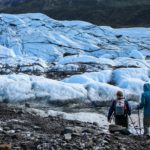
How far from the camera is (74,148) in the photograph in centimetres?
992

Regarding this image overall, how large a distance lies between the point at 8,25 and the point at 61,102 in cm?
3414

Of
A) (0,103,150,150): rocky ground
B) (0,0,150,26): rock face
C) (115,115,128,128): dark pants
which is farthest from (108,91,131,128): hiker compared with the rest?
(0,0,150,26): rock face

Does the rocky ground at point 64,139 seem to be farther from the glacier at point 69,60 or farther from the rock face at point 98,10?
the rock face at point 98,10

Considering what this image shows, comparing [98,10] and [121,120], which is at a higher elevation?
[98,10]

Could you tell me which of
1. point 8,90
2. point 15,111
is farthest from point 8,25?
point 15,111

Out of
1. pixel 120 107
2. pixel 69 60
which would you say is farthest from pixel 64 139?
pixel 69 60

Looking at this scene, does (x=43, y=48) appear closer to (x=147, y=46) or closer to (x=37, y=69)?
(x=147, y=46)

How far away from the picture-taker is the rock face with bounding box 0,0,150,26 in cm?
6512

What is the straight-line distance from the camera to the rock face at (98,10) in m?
65.1

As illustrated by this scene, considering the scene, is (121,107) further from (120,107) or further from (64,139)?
(64,139)

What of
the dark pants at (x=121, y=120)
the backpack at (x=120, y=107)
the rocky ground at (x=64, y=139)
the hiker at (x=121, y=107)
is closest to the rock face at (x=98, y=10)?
the dark pants at (x=121, y=120)

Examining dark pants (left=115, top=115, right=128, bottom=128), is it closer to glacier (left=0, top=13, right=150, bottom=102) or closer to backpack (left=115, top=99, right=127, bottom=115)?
backpack (left=115, top=99, right=127, bottom=115)

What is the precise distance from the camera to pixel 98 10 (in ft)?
226

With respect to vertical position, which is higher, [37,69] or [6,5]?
[6,5]
